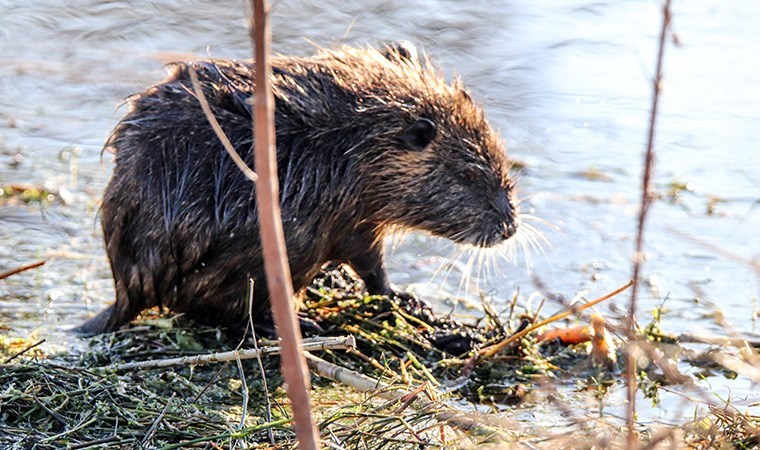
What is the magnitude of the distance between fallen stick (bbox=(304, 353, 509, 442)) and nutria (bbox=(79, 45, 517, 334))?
46cm

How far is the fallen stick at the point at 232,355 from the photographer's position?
2.99 metres

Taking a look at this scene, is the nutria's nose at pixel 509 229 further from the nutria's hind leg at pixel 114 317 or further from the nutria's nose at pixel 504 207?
the nutria's hind leg at pixel 114 317

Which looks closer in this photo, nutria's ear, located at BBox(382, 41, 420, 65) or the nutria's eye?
the nutria's eye

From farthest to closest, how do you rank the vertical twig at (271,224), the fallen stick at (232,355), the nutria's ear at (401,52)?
the nutria's ear at (401,52) → the fallen stick at (232,355) → the vertical twig at (271,224)

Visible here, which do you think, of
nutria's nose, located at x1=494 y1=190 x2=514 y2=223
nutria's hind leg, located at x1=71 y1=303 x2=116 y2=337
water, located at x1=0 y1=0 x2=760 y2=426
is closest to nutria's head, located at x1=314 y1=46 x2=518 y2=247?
nutria's nose, located at x1=494 y1=190 x2=514 y2=223

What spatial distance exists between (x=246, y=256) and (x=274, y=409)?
512 mm

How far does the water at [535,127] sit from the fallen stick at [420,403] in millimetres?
703

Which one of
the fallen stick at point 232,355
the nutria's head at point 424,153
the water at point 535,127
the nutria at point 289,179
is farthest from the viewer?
the water at point 535,127

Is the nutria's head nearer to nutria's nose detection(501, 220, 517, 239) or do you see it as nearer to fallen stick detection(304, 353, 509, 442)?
nutria's nose detection(501, 220, 517, 239)

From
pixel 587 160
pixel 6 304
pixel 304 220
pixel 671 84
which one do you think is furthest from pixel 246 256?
pixel 671 84

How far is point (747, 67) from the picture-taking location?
679 cm

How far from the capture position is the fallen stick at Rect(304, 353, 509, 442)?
279cm

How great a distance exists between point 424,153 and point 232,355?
3.73 feet

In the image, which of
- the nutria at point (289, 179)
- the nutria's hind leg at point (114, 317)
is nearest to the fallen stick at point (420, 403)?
the nutria at point (289, 179)
